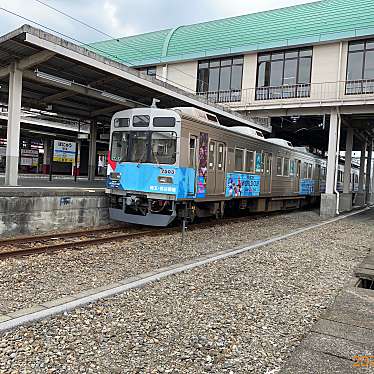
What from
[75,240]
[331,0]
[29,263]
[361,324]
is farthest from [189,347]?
[331,0]

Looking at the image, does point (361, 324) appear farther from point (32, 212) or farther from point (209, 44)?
point (209, 44)

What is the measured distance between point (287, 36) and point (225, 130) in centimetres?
1254

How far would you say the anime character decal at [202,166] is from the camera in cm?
1130

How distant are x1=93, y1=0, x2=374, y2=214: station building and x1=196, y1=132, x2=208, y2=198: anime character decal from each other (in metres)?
7.81

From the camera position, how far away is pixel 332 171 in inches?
812

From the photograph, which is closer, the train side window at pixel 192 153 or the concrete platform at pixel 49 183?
the train side window at pixel 192 153

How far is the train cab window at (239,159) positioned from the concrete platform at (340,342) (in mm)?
8244

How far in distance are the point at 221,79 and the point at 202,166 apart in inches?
587

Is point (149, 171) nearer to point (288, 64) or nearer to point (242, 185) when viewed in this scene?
point (242, 185)

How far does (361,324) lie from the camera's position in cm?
452

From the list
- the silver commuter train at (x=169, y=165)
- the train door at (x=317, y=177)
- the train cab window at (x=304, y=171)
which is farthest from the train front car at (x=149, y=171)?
the train door at (x=317, y=177)

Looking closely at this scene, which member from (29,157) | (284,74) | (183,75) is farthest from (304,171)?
(29,157)

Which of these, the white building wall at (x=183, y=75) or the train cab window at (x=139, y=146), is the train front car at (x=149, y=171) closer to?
the train cab window at (x=139, y=146)

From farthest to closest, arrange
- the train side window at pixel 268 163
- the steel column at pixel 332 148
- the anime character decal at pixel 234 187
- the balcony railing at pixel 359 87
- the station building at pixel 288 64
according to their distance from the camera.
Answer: the station building at pixel 288 64 < the balcony railing at pixel 359 87 < the steel column at pixel 332 148 < the train side window at pixel 268 163 < the anime character decal at pixel 234 187
